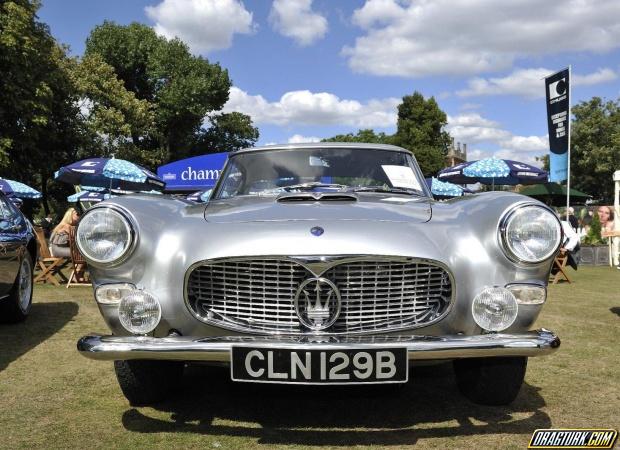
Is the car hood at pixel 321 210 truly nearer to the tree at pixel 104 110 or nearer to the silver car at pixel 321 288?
the silver car at pixel 321 288

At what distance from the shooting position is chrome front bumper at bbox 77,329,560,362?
2508 millimetres

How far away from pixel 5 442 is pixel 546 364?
11.2 ft

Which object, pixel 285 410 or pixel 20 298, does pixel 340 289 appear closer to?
pixel 285 410

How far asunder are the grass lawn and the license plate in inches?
17.2

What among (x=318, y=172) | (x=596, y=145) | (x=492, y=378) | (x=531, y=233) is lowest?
(x=492, y=378)

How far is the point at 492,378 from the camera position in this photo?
3.16m

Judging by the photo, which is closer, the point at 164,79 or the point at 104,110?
the point at 104,110

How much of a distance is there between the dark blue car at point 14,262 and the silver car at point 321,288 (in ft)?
9.27

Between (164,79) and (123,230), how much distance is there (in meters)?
29.4

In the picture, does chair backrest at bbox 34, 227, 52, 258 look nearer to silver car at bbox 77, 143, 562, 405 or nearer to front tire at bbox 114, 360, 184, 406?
front tire at bbox 114, 360, 184, 406

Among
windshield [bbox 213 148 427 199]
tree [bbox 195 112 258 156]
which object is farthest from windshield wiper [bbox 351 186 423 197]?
tree [bbox 195 112 258 156]

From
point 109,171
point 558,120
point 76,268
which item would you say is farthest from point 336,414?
point 558,120

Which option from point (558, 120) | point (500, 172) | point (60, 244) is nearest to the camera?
point (60, 244)

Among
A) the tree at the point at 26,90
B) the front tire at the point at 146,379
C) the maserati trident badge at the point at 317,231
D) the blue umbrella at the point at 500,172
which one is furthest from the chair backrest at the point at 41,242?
the maserati trident badge at the point at 317,231
